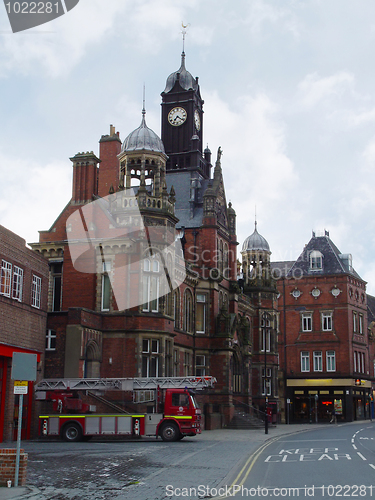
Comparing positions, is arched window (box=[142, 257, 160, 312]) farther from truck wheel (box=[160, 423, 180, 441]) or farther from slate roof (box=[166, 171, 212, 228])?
slate roof (box=[166, 171, 212, 228])

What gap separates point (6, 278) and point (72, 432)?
7.82 metres

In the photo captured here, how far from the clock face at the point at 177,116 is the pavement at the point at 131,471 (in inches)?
1463

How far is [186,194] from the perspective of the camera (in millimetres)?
56312

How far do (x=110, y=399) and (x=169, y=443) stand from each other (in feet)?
26.2

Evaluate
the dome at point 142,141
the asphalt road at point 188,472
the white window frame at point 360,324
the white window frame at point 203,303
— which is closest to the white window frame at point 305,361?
the white window frame at point 360,324

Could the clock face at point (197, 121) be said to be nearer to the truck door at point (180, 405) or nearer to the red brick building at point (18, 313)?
the red brick building at point (18, 313)

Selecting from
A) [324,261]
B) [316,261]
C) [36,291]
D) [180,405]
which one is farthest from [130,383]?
[324,261]

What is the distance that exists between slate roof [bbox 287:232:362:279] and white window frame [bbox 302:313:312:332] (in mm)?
5040

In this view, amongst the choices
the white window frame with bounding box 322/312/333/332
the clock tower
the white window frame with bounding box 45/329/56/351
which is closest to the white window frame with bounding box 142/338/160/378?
the white window frame with bounding box 45/329/56/351

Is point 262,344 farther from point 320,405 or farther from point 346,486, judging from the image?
point 346,486

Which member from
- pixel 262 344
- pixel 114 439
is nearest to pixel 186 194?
pixel 262 344

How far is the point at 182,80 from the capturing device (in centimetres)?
6022

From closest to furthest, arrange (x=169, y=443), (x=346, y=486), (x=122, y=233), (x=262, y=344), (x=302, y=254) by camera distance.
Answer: (x=346, y=486), (x=169, y=443), (x=122, y=233), (x=262, y=344), (x=302, y=254)

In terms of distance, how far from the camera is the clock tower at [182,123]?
2299 inches
